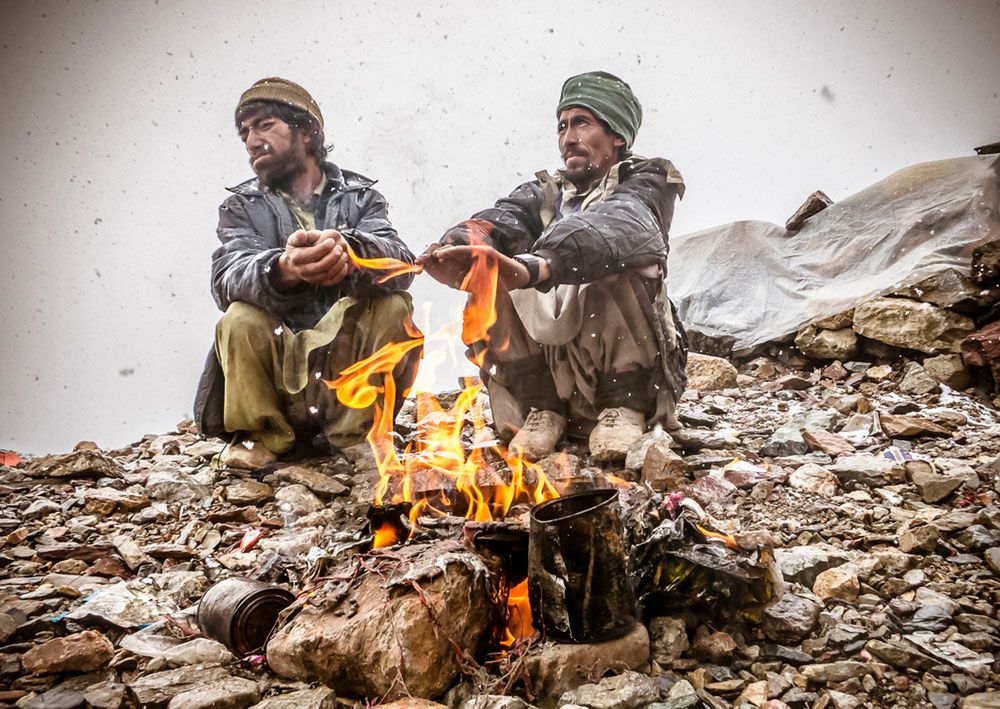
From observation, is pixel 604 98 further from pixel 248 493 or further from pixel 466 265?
pixel 248 493

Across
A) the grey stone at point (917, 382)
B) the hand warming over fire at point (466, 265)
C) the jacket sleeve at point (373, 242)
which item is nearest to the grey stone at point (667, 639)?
the hand warming over fire at point (466, 265)

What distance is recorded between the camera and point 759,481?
2.49m

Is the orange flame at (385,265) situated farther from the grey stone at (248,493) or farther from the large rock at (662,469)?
the large rock at (662,469)

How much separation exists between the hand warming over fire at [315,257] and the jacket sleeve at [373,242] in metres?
0.18

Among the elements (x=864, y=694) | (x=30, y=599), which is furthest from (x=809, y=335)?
(x=30, y=599)

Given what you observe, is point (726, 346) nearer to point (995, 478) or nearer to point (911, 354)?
point (911, 354)

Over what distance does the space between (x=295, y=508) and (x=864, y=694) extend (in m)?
2.30

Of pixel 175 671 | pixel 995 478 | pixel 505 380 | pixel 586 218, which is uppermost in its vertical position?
pixel 586 218

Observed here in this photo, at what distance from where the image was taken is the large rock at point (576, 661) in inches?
54.0

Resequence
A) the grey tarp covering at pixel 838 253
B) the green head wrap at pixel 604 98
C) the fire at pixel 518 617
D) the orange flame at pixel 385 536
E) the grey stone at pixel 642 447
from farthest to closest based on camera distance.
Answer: the grey tarp covering at pixel 838 253
the green head wrap at pixel 604 98
the grey stone at pixel 642 447
the orange flame at pixel 385 536
the fire at pixel 518 617

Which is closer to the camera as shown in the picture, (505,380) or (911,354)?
(505,380)

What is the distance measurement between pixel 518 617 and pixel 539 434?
4.94 feet

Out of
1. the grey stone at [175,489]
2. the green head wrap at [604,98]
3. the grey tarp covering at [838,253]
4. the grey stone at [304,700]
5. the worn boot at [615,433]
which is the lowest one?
the grey stone at [304,700]

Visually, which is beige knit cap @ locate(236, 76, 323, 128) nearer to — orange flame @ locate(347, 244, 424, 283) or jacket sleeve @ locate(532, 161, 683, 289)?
orange flame @ locate(347, 244, 424, 283)
